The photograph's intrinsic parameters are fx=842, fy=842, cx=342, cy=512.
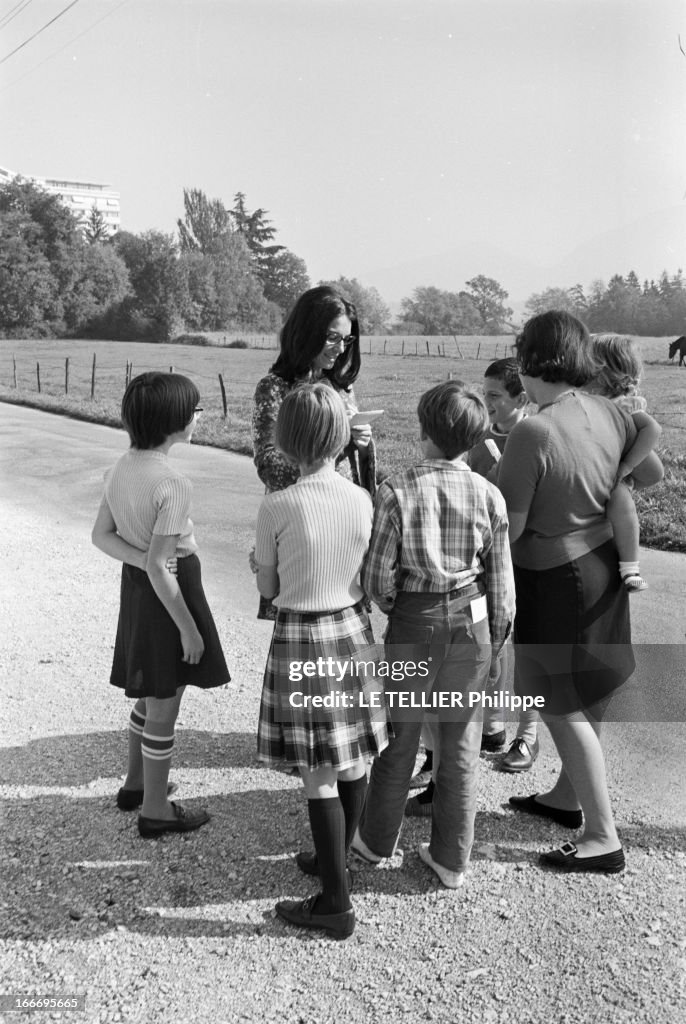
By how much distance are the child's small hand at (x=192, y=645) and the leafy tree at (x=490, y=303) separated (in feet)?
12.3

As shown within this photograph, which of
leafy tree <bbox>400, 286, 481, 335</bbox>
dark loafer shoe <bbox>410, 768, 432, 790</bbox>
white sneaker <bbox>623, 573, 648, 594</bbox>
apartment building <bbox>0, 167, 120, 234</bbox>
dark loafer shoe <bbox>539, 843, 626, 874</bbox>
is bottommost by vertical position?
dark loafer shoe <bbox>410, 768, 432, 790</bbox>

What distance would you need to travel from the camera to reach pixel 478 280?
218 inches

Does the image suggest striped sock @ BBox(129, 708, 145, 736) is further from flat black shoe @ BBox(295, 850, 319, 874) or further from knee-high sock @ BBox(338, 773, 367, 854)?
knee-high sock @ BBox(338, 773, 367, 854)

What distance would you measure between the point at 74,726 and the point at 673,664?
98.9 inches

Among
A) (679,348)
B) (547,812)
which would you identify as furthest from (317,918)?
(679,348)

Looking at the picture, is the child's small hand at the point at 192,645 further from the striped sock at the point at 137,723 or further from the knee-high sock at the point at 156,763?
the striped sock at the point at 137,723

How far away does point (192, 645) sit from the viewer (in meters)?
2.30

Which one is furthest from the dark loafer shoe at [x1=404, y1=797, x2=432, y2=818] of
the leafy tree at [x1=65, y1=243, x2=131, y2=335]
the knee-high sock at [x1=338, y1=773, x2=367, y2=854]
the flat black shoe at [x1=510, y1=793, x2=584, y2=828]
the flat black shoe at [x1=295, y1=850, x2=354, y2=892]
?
the leafy tree at [x1=65, y1=243, x2=131, y2=335]

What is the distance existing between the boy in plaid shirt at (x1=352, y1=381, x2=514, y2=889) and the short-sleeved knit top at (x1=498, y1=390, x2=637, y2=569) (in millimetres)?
140

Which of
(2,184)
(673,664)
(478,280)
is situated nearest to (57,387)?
(2,184)

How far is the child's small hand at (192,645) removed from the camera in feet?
7.52

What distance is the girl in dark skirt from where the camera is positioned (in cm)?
222

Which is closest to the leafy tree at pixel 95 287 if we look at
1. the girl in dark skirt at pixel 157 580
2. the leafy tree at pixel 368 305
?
the leafy tree at pixel 368 305

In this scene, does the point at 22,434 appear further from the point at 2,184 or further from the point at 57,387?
the point at 2,184
